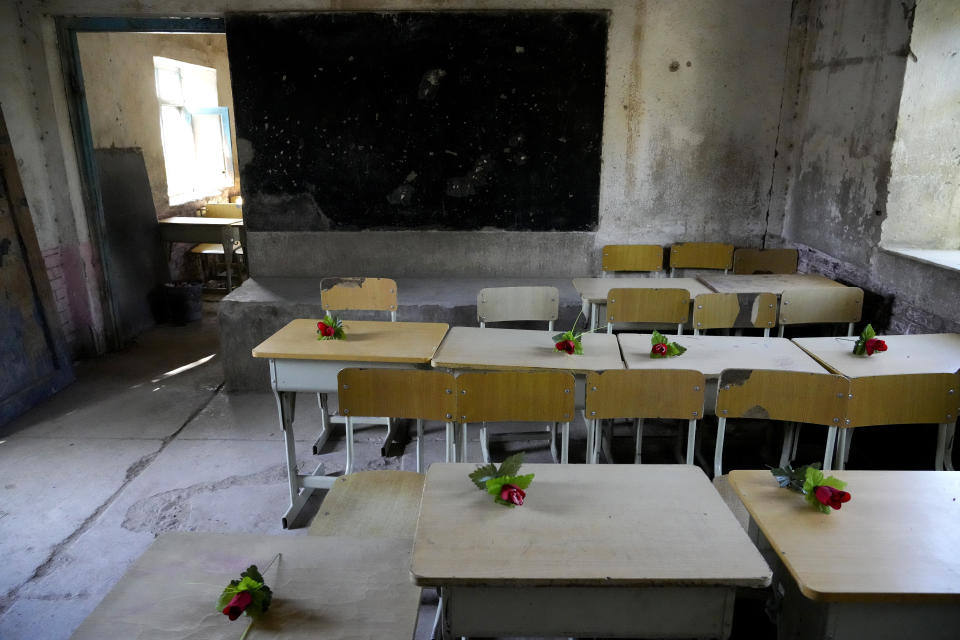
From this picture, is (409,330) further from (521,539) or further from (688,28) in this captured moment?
(688,28)

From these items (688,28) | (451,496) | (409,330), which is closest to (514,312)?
(409,330)

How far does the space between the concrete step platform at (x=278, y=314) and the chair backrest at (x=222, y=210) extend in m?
3.16

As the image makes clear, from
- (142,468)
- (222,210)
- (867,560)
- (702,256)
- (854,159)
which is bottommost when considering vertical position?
(142,468)

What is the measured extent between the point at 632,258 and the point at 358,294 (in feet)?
7.24

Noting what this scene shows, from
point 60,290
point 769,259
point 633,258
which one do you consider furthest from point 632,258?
point 60,290

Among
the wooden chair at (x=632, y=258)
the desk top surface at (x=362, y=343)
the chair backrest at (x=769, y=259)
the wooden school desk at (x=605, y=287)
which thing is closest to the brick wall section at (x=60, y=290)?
the desk top surface at (x=362, y=343)

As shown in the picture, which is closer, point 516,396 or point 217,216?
point 516,396

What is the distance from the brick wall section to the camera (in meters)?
5.05

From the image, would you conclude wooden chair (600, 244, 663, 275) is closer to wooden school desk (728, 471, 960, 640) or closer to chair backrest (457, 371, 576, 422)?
chair backrest (457, 371, 576, 422)

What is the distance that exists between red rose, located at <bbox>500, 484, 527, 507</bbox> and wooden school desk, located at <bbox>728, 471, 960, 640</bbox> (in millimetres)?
641

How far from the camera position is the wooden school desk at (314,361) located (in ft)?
10.2

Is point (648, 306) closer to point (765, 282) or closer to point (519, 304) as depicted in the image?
point (519, 304)

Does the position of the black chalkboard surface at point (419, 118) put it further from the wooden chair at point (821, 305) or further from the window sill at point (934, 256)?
the window sill at point (934, 256)

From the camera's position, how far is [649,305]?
3973mm
